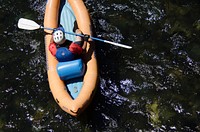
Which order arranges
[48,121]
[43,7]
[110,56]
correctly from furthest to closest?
[43,7], [110,56], [48,121]

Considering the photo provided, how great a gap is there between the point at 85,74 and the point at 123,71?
0.85 metres

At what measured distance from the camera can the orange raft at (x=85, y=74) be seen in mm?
5746

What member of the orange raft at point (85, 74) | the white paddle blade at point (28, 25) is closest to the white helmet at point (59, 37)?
the orange raft at point (85, 74)

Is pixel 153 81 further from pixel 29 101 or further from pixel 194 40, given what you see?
pixel 29 101

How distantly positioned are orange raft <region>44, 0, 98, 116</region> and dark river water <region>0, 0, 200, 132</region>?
424mm

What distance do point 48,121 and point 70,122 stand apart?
0.36 meters

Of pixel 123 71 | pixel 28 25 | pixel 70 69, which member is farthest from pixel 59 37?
pixel 123 71

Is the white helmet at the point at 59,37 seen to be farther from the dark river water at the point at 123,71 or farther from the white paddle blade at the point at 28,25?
the dark river water at the point at 123,71

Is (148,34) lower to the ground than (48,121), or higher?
higher

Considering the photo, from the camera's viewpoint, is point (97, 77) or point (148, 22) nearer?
point (97, 77)

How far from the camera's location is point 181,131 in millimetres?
5934

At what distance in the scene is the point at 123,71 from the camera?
6.64m

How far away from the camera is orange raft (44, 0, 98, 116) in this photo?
5746 millimetres

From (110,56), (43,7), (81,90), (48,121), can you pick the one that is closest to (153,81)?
(110,56)
